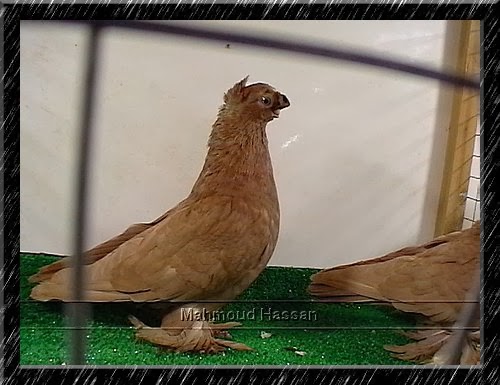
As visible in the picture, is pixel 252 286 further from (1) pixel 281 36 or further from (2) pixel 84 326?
(1) pixel 281 36

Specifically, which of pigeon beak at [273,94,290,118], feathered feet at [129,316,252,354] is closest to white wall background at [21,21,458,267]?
pigeon beak at [273,94,290,118]

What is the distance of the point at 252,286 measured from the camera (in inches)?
35.7

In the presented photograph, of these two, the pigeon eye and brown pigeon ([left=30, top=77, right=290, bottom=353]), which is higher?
the pigeon eye

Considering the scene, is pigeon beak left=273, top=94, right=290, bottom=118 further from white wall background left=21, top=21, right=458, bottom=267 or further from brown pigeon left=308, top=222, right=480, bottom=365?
brown pigeon left=308, top=222, right=480, bottom=365

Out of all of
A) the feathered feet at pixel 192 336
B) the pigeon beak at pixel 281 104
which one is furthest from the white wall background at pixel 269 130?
the feathered feet at pixel 192 336

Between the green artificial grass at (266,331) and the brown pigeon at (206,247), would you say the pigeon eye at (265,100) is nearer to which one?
the brown pigeon at (206,247)

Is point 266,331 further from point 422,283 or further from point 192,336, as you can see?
point 422,283

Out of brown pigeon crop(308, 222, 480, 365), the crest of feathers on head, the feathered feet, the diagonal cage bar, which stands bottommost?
the feathered feet

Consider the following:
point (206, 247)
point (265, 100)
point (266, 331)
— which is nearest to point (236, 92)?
point (265, 100)

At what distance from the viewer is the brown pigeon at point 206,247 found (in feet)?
2.93

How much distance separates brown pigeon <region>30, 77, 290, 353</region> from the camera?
89cm

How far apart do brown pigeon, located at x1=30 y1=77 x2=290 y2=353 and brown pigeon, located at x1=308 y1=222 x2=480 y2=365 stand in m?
0.11

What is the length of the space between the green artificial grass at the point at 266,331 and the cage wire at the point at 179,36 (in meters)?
0.02

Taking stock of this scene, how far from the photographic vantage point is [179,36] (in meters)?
0.90
